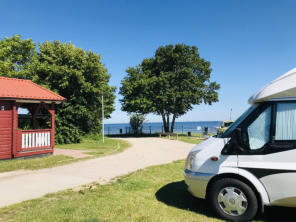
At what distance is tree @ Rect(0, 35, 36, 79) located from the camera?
24812mm

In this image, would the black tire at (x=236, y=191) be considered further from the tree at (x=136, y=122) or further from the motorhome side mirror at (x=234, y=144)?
the tree at (x=136, y=122)

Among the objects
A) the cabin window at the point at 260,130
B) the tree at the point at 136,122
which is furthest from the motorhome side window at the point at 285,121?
the tree at the point at 136,122

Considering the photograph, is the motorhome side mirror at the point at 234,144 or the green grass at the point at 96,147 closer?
the motorhome side mirror at the point at 234,144

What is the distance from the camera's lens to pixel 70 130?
62.8 feet

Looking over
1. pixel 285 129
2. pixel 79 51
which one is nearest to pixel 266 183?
pixel 285 129

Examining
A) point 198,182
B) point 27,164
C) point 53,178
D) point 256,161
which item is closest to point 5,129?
point 27,164

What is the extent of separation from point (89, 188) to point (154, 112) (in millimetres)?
27472

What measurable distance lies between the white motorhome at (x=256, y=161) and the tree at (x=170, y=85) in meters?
26.0

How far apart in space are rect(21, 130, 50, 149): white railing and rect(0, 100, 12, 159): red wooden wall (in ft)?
2.00

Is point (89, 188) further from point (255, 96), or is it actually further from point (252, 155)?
point (255, 96)

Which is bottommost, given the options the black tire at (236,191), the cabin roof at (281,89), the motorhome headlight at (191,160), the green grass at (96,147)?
the green grass at (96,147)

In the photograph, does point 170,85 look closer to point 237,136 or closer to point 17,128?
point 17,128

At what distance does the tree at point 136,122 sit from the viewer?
112ft

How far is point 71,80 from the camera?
19750 millimetres
